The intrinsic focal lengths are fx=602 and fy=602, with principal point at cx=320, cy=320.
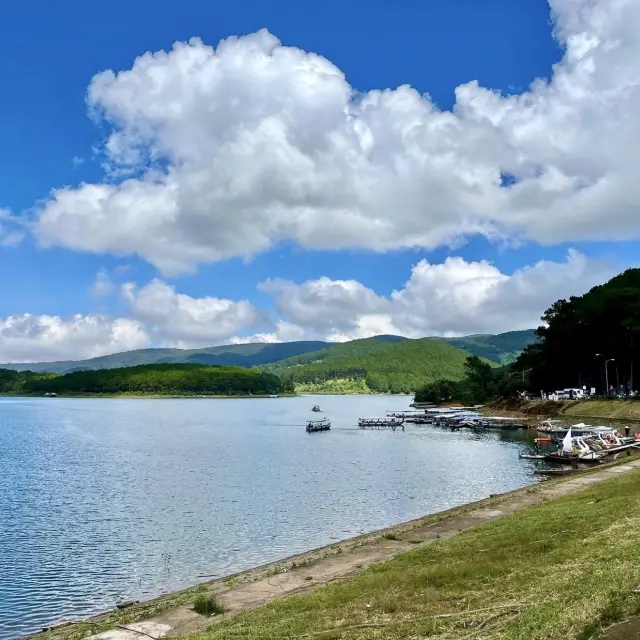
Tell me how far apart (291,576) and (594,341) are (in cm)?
13178

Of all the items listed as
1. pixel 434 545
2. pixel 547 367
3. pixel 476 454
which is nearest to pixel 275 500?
pixel 434 545

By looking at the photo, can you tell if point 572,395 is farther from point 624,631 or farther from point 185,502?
point 624,631

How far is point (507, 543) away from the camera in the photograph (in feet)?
78.7

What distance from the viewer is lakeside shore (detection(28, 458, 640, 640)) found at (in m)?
22.6

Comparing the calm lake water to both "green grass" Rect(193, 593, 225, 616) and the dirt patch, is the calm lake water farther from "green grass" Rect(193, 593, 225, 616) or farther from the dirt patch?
the dirt patch

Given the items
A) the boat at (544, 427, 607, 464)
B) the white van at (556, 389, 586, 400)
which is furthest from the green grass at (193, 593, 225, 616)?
the white van at (556, 389, 586, 400)

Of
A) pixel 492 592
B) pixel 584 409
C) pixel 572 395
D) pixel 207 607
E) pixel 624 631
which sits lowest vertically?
pixel 584 409

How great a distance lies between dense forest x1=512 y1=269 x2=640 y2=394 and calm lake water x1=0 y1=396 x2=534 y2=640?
39578 millimetres

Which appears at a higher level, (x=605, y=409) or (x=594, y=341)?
(x=594, y=341)

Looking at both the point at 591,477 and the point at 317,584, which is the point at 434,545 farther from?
the point at 591,477

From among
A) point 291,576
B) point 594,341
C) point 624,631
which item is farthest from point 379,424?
point 624,631

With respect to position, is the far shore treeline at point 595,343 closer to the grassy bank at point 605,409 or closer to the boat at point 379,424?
the grassy bank at point 605,409

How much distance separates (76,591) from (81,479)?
4162 centimetres

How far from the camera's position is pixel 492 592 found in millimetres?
17016
